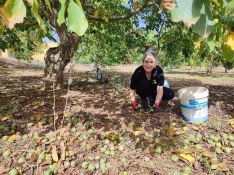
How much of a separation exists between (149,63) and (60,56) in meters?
2.83

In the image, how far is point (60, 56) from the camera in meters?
7.34

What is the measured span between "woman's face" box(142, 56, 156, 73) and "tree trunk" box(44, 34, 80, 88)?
2.43m

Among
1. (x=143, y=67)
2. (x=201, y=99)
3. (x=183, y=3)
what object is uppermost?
(x=183, y=3)

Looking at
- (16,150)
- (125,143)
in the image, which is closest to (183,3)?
(125,143)

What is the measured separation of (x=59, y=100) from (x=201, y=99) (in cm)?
306

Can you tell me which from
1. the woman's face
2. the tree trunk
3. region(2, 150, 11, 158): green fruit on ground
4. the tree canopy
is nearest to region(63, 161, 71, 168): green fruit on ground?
region(2, 150, 11, 158): green fruit on ground

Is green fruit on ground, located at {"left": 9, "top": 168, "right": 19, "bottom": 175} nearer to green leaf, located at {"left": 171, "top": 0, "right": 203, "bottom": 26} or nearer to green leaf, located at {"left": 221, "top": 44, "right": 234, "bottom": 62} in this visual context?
green leaf, located at {"left": 221, "top": 44, "right": 234, "bottom": 62}

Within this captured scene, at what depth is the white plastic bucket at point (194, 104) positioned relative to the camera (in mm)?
4992

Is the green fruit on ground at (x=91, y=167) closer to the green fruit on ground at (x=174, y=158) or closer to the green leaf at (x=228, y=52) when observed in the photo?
the green fruit on ground at (x=174, y=158)

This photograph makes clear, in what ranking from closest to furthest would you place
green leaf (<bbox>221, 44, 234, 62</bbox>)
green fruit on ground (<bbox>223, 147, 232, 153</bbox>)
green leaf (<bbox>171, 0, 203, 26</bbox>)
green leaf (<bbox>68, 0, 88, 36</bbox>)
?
green leaf (<bbox>171, 0, 203, 26</bbox>)
green leaf (<bbox>68, 0, 88, 36</bbox>)
green leaf (<bbox>221, 44, 234, 62</bbox>)
green fruit on ground (<bbox>223, 147, 232, 153</bbox>)

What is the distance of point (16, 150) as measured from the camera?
4.24m

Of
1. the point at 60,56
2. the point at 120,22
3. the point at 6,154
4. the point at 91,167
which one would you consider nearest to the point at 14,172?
the point at 6,154

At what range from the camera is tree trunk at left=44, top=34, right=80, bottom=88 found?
724 centimetres

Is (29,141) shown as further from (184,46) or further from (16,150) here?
(184,46)
